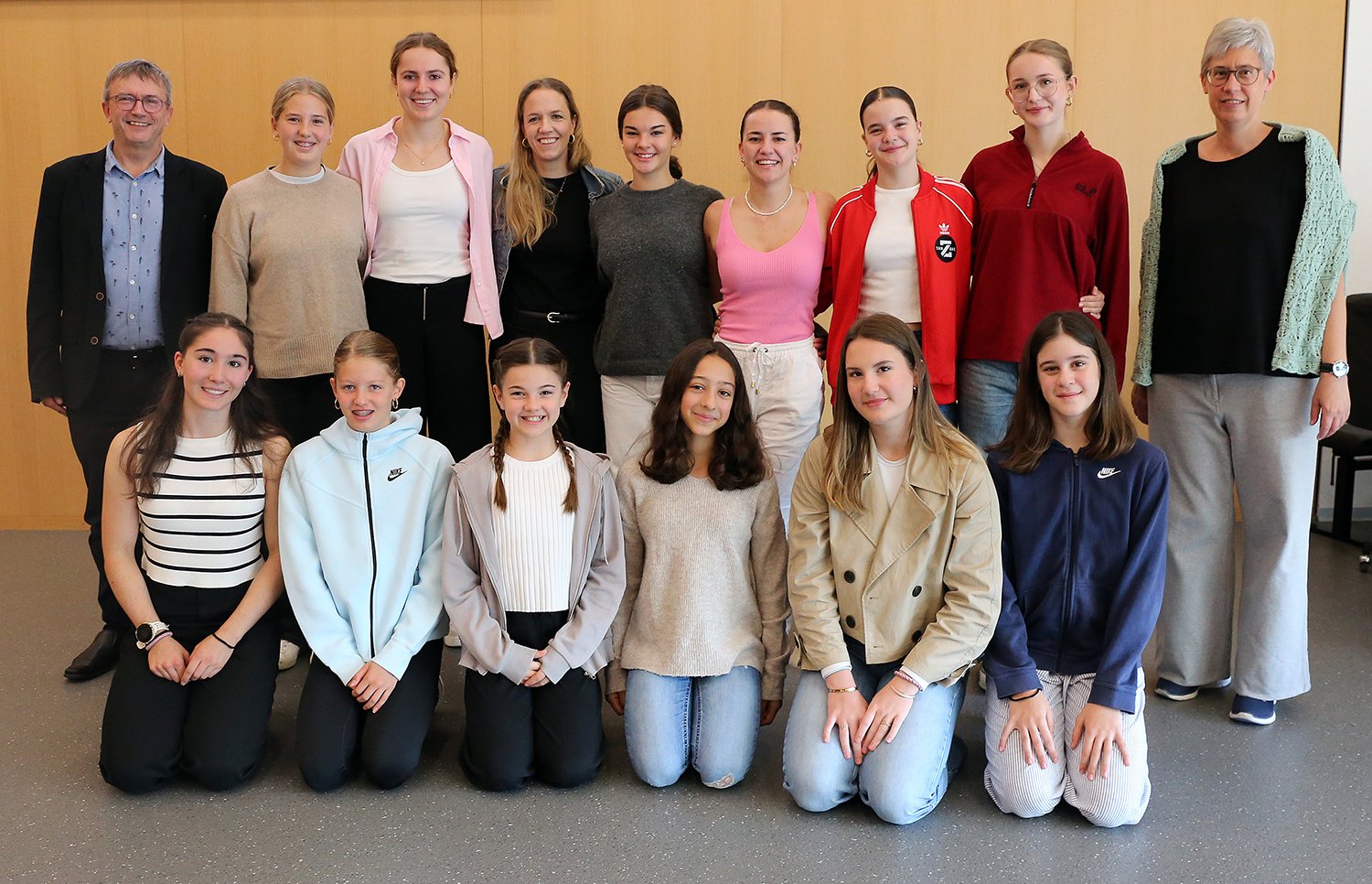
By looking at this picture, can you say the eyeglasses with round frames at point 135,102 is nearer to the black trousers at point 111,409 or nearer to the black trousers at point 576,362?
the black trousers at point 111,409

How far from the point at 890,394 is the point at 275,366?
5.62 feet

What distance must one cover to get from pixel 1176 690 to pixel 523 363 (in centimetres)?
189

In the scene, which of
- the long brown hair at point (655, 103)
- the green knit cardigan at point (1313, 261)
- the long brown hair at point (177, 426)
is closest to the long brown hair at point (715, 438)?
the long brown hair at point (655, 103)

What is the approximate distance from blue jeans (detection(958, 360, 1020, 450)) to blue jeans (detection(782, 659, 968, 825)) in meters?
0.79

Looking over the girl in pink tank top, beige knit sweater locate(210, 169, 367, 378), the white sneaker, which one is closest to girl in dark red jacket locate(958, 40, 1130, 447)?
the girl in pink tank top

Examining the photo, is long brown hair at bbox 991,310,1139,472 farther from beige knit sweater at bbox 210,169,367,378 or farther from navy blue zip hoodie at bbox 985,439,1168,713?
beige knit sweater at bbox 210,169,367,378

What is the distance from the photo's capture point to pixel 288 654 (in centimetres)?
327

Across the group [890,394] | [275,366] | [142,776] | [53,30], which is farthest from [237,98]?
[890,394]

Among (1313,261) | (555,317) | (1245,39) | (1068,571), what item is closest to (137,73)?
(555,317)

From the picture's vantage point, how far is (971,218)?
9.71 ft

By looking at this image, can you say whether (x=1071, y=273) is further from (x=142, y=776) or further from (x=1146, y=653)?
(x=142, y=776)

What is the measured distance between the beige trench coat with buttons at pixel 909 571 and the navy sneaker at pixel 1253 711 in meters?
0.89

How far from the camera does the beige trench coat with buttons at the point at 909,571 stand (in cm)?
235

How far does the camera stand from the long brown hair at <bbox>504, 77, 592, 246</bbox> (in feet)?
10.5
